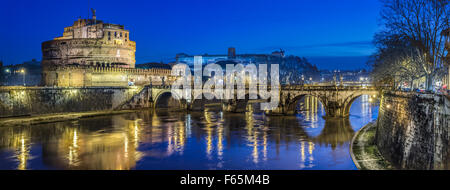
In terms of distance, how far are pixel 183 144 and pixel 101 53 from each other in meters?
55.8

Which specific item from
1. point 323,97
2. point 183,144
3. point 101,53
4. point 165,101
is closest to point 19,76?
point 101,53

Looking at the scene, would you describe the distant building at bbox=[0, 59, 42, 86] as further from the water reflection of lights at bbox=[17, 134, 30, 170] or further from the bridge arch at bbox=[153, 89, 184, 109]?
the water reflection of lights at bbox=[17, 134, 30, 170]

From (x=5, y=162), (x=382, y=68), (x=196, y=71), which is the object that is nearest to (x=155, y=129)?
(x=5, y=162)

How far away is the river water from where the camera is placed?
83.0 ft

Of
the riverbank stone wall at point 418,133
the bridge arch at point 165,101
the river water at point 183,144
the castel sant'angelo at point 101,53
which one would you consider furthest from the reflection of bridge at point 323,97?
the riverbank stone wall at point 418,133

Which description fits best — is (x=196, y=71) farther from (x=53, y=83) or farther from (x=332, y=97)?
(x=332, y=97)

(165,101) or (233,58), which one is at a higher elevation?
(233,58)

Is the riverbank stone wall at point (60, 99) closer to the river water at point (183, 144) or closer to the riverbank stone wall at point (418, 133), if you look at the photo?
the river water at point (183, 144)

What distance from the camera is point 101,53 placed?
81625mm

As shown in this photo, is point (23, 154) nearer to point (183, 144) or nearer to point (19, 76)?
point (183, 144)

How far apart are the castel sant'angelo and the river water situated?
2584 centimetres

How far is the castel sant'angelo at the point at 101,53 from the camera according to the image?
72562mm

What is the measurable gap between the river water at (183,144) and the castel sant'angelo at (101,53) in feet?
84.8

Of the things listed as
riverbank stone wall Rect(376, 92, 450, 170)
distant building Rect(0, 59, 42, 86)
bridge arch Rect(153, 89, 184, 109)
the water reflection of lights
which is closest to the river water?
the water reflection of lights
